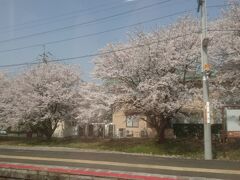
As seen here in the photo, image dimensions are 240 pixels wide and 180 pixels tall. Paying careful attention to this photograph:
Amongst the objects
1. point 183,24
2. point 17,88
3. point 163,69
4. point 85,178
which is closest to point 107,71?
point 163,69

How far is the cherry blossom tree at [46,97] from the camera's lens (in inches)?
1458

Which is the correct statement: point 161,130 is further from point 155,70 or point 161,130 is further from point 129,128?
point 129,128

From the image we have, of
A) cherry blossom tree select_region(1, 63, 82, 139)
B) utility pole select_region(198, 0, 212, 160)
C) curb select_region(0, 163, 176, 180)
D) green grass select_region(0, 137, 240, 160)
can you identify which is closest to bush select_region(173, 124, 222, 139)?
green grass select_region(0, 137, 240, 160)

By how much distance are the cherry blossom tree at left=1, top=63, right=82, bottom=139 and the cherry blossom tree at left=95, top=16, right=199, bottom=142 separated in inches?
350

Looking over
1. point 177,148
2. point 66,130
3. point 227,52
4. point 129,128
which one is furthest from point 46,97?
point 227,52

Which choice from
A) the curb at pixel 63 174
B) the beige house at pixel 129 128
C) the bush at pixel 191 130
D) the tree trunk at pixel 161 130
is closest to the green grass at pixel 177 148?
the tree trunk at pixel 161 130

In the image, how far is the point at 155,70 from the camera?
27.4 metres

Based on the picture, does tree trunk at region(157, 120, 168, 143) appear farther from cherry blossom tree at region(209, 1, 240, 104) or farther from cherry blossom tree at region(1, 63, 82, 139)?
cherry blossom tree at region(1, 63, 82, 139)

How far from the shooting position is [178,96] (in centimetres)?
2683

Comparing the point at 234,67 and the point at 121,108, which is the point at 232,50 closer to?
the point at 234,67

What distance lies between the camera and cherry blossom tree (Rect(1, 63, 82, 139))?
37.0 m

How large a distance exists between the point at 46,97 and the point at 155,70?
13420 mm

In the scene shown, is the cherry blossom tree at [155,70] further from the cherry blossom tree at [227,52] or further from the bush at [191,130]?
the bush at [191,130]

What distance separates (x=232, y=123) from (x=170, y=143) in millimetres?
6548
